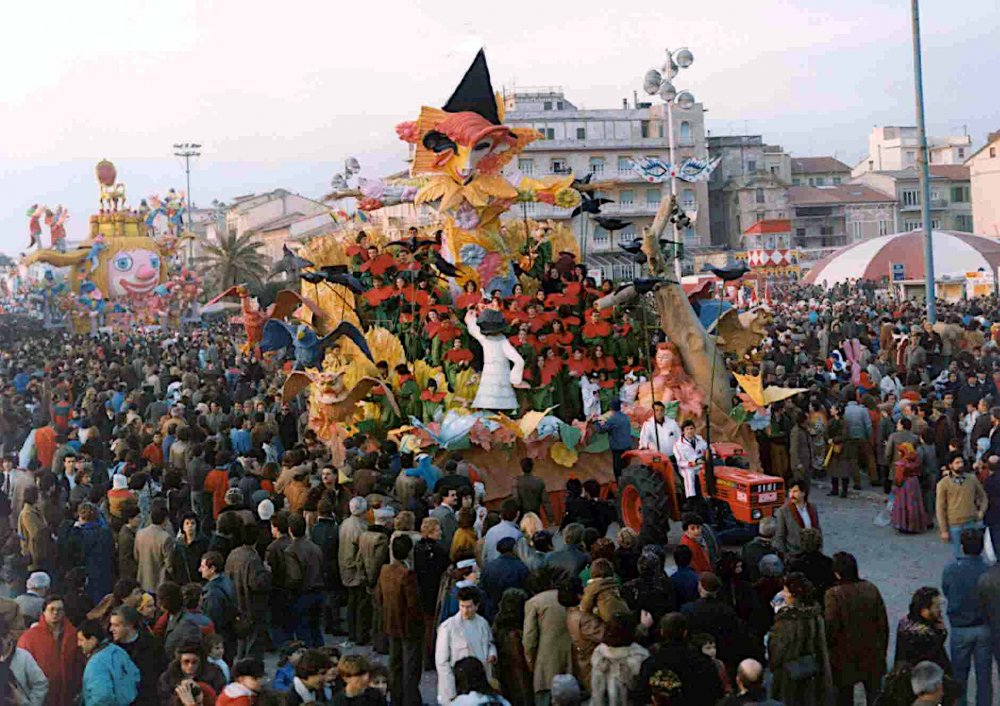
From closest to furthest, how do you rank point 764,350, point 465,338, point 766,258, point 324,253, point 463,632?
point 463,632 → point 465,338 → point 324,253 → point 764,350 → point 766,258

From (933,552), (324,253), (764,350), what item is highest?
(324,253)

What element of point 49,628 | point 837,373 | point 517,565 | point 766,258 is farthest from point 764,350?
point 766,258

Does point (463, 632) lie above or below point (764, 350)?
below

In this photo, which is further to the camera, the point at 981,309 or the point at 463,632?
the point at 981,309

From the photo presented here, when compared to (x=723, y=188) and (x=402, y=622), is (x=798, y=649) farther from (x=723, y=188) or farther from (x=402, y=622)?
(x=723, y=188)

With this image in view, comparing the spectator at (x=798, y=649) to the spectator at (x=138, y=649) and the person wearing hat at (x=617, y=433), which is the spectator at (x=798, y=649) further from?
the person wearing hat at (x=617, y=433)

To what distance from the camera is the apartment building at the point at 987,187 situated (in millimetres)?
51594

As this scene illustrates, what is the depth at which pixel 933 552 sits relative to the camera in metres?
11.0

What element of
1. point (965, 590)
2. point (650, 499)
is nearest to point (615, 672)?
point (965, 590)

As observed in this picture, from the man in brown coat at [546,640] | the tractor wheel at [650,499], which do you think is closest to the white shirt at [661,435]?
the tractor wheel at [650,499]

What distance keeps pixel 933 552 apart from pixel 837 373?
21.9 ft

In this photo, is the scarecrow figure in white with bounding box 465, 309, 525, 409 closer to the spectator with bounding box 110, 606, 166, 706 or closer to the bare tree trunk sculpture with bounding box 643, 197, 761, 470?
the bare tree trunk sculpture with bounding box 643, 197, 761, 470

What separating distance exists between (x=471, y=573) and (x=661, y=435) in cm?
495

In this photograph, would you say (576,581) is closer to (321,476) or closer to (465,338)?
(321,476)
